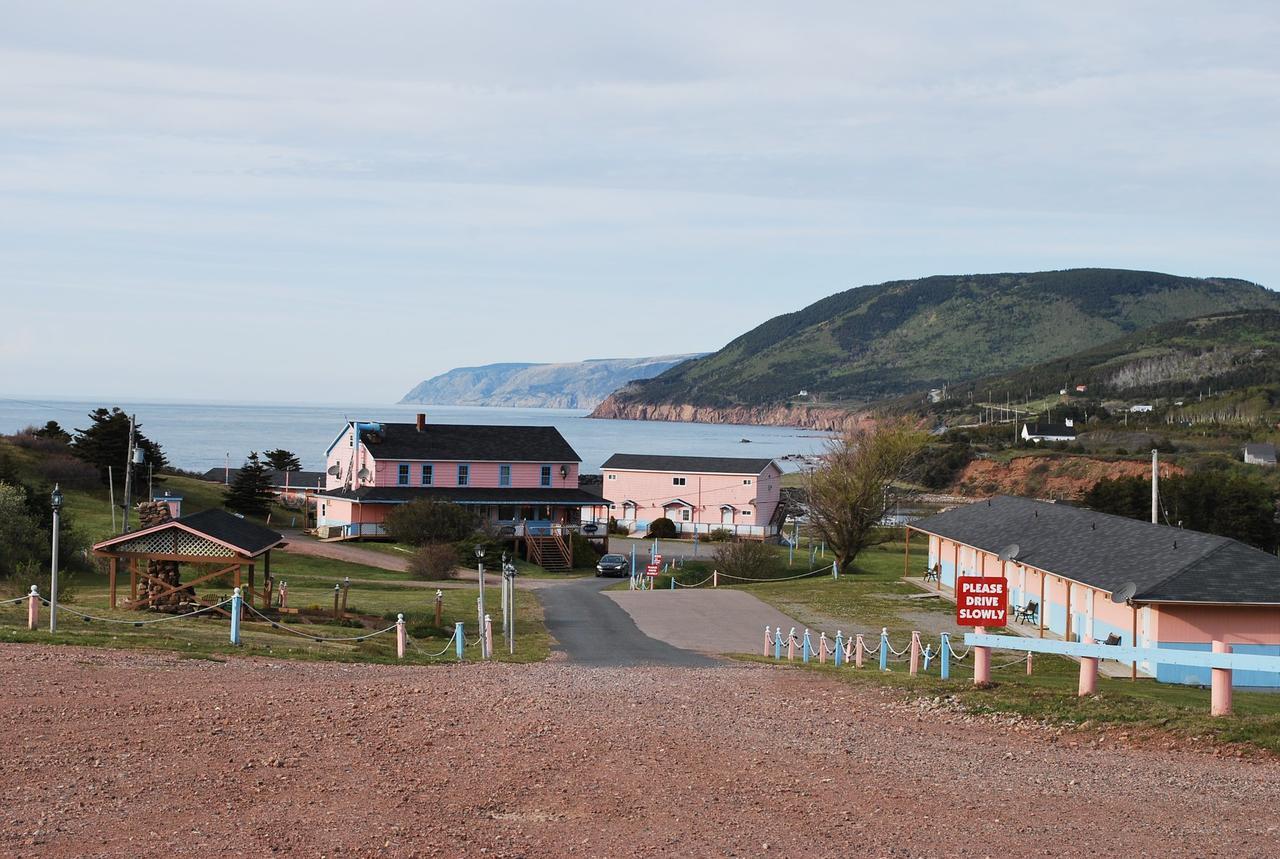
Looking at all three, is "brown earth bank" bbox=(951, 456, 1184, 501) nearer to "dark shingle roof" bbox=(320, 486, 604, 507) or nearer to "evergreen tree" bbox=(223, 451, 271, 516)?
"dark shingle roof" bbox=(320, 486, 604, 507)

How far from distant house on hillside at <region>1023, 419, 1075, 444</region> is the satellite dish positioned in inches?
4322

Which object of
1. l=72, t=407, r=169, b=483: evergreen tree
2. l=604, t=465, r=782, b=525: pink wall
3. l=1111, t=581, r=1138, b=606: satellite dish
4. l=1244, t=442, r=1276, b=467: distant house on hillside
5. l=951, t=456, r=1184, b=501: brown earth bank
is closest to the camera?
l=1111, t=581, r=1138, b=606: satellite dish

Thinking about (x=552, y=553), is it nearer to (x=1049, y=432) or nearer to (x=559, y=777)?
(x=559, y=777)

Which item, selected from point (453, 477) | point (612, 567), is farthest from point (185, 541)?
point (453, 477)

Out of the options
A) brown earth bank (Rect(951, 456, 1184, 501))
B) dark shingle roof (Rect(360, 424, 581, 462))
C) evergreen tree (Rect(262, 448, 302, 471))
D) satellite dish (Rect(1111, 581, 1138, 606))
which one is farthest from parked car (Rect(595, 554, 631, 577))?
brown earth bank (Rect(951, 456, 1184, 501))

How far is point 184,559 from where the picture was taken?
84.5 ft

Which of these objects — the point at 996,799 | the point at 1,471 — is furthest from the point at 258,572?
the point at 996,799

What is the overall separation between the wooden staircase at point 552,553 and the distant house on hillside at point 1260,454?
66267 millimetres

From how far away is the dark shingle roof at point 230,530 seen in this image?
25797 millimetres

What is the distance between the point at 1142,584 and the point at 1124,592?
2.28 feet

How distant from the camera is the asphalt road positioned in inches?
913

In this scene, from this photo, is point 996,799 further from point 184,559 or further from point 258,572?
point 258,572

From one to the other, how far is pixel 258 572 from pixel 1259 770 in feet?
118

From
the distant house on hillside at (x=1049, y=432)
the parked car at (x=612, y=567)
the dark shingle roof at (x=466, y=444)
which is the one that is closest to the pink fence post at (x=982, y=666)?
the parked car at (x=612, y=567)
